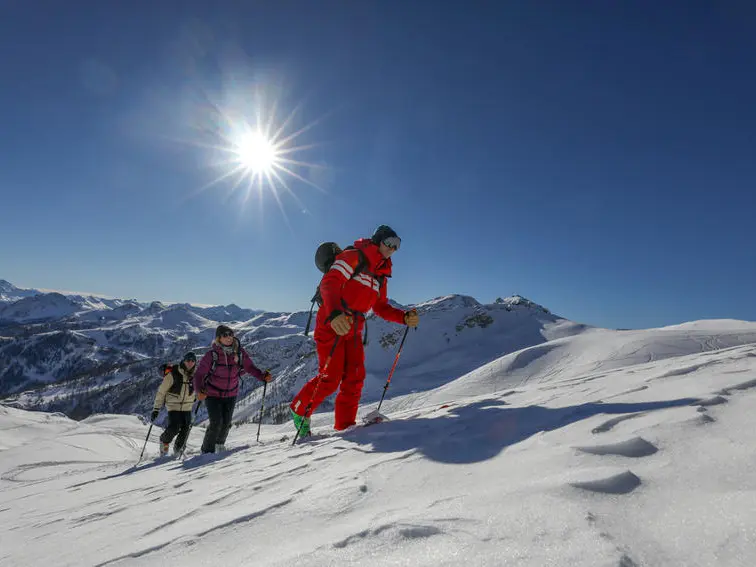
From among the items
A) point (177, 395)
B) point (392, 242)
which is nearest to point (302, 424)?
point (392, 242)

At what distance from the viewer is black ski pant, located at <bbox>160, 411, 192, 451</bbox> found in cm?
869

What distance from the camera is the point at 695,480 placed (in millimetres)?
1682

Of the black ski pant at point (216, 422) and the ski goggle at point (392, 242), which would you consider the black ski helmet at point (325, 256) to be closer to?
the ski goggle at point (392, 242)

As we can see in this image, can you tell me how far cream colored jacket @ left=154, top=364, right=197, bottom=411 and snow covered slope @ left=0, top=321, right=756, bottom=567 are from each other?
161 inches

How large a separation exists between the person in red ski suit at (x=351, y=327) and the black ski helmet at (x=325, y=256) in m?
0.39

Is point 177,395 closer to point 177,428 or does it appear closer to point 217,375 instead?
point 177,428

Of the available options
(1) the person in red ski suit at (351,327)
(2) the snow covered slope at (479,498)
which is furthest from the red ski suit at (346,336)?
(2) the snow covered slope at (479,498)

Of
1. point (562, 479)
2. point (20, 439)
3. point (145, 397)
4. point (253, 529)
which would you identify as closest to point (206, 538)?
point (253, 529)

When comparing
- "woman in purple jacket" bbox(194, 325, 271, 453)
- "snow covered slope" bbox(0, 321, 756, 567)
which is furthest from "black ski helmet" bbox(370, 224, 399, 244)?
"woman in purple jacket" bbox(194, 325, 271, 453)

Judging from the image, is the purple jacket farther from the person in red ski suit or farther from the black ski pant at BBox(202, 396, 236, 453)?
the person in red ski suit

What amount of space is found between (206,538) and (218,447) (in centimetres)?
618

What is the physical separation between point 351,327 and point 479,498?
11.9 ft

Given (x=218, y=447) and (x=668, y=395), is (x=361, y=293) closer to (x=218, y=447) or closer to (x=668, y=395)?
(x=668, y=395)

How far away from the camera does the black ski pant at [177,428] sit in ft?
28.5
